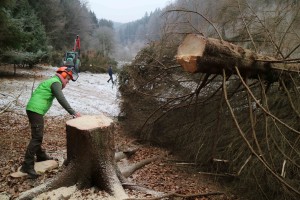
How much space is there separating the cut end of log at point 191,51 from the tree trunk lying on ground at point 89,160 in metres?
1.40

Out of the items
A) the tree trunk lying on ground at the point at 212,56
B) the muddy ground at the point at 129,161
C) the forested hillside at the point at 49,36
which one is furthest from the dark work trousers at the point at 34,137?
the forested hillside at the point at 49,36

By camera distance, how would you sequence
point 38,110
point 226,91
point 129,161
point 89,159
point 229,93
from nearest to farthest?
point 226,91, point 89,159, point 38,110, point 229,93, point 129,161

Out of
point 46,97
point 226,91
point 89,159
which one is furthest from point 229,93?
point 46,97

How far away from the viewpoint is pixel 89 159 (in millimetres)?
4125

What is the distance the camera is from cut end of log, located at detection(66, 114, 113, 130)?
13.4ft

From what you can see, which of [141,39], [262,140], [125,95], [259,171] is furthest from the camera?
[125,95]

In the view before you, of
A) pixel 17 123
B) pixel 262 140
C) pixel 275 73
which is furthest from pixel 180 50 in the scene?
pixel 17 123

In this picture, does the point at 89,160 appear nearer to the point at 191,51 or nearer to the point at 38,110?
the point at 38,110

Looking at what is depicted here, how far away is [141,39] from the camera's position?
7746mm

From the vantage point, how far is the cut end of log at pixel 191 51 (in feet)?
11.0

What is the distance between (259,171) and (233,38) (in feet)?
8.97

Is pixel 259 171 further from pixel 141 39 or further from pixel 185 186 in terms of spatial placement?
pixel 141 39

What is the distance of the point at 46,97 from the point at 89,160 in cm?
120

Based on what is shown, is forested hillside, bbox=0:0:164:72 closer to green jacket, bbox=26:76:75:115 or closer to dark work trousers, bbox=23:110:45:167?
green jacket, bbox=26:76:75:115
